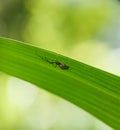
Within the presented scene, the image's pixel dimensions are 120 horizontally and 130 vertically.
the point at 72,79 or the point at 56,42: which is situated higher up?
the point at 72,79

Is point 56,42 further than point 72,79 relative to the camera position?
Yes

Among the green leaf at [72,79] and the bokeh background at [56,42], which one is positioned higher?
the green leaf at [72,79]

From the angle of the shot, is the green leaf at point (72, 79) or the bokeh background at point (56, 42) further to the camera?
the bokeh background at point (56, 42)

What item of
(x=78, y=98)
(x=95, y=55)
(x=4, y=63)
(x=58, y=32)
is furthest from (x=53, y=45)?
(x=78, y=98)
